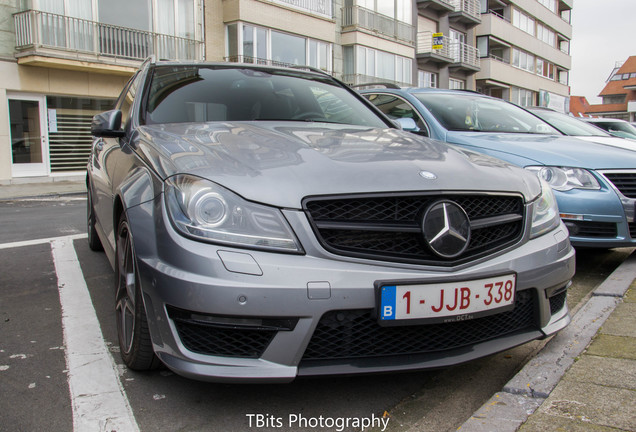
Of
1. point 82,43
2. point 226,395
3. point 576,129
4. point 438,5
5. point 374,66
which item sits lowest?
point 226,395

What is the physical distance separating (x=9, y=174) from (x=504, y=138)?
49.1ft

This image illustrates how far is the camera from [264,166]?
7.37ft

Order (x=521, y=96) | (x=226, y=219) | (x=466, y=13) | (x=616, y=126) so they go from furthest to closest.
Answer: (x=521, y=96) → (x=466, y=13) → (x=616, y=126) → (x=226, y=219)

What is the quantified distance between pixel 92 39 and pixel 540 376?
17.3 metres

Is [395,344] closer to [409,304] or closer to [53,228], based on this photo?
[409,304]

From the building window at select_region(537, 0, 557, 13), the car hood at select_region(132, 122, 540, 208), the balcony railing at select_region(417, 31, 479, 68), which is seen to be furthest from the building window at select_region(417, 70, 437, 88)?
the car hood at select_region(132, 122, 540, 208)

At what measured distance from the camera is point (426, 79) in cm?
3338

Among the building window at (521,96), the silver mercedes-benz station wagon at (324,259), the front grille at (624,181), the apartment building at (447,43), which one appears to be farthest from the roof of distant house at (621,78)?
the silver mercedes-benz station wagon at (324,259)

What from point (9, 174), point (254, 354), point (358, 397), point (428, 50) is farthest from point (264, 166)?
point (428, 50)

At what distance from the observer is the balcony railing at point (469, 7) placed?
34469 mm

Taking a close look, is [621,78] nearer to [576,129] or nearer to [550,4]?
[550,4]

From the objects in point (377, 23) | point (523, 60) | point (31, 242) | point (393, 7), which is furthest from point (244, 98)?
point (523, 60)

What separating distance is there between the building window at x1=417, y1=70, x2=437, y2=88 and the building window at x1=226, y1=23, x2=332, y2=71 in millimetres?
10040

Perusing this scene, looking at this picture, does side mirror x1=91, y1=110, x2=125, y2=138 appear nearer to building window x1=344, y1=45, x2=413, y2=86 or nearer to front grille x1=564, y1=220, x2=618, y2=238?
front grille x1=564, y1=220, x2=618, y2=238
